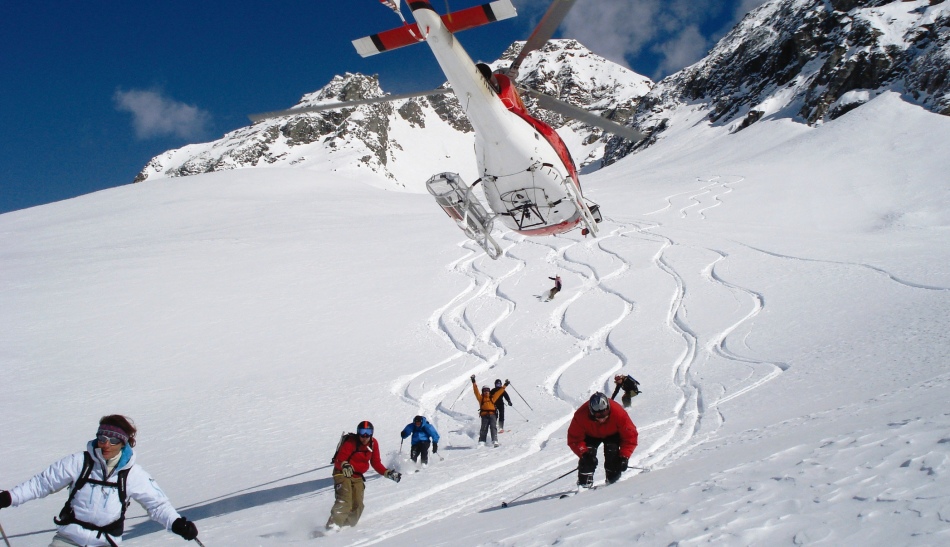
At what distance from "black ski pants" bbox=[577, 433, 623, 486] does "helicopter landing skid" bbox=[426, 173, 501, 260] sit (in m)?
8.20

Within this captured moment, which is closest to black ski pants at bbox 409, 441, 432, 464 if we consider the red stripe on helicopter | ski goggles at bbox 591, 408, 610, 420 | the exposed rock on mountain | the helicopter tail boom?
ski goggles at bbox 591, 408, 610, 420

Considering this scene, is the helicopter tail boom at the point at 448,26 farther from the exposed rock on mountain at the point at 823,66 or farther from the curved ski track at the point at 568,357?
the exposed rock on mountain at the point at 823,66

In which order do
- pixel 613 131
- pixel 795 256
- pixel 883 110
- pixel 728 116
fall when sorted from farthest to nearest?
pixel 728 116 < pixel 883 110 < pixel 795 256 < pixel 613 131

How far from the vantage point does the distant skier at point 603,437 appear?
19.6ft

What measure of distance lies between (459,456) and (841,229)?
26785mm

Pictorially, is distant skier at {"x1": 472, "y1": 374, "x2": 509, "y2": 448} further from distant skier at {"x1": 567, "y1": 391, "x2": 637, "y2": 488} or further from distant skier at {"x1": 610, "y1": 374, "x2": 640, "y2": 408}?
distant skier at {"x1": 567, "y1": 391, "x2": 637, "y2": 488}

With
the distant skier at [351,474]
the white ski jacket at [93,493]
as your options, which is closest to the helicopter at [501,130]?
the distant skier at [351,474]

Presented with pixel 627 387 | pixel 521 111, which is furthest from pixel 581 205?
pixel 627 387

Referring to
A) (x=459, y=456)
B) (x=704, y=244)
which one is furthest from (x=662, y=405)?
(x=704, y=244)

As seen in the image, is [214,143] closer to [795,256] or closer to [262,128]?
[262,128]

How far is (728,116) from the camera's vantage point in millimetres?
80000

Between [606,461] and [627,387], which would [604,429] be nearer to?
[606,461]

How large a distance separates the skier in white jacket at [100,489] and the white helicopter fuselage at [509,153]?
27.8 ft

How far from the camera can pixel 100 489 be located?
147 inches
